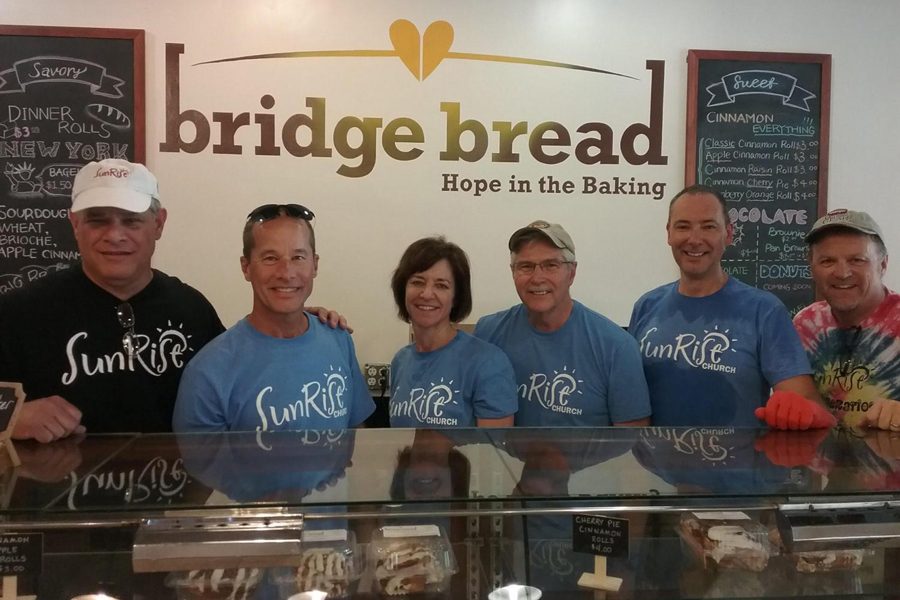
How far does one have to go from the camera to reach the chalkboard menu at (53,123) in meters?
3.73

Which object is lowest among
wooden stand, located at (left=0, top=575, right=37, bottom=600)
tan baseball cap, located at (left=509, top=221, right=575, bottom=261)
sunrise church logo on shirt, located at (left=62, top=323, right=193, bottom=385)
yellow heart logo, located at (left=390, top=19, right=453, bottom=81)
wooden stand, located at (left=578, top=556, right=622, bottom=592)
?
wooden stand, located at (left=578, top=556, right=622, bottom=592)

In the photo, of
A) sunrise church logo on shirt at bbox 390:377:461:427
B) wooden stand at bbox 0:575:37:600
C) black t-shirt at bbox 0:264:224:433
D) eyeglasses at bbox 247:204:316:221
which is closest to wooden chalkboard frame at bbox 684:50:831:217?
sunrise church logo on shirt at bbox 390:377:461:427

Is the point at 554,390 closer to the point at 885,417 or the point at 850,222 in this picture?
the point at 885,417

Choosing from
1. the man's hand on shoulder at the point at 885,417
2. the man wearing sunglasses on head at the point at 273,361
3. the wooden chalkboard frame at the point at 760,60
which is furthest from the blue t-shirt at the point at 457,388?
the wooden chalkboard frame at the point at 760,60

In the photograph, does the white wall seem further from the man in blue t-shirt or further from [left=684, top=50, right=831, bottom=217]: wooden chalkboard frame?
the man in blue t-shirt

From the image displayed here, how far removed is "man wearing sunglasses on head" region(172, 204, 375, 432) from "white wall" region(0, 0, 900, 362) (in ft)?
6.18

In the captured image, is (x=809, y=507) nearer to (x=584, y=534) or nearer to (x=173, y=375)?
(x=584, y=534)

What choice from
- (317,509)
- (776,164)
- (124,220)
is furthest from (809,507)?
(776,164)

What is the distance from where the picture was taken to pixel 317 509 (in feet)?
4.25

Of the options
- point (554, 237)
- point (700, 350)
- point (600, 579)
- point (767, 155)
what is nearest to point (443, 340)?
point (554, 237)

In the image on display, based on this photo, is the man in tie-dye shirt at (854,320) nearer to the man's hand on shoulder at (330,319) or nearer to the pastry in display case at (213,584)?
the man's hand on shoulder at (330,319)

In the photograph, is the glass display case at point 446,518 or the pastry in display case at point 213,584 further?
the pastry in display case at point 213,584

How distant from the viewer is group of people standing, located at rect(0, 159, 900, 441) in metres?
2.04

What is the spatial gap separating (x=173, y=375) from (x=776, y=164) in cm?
345
